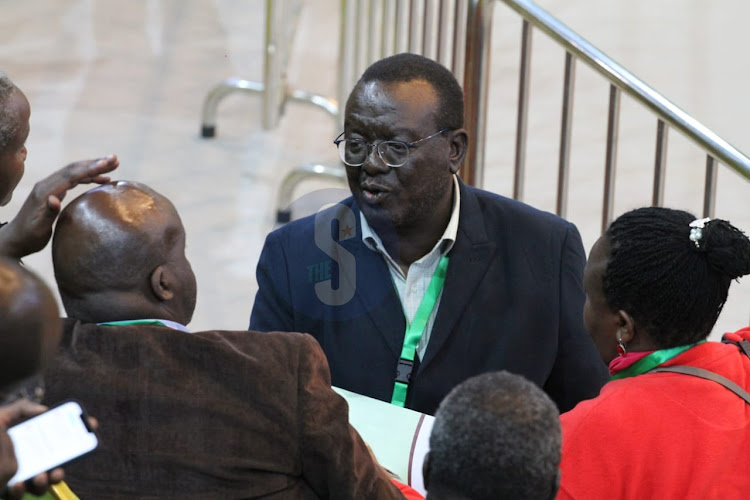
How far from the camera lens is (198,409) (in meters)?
1.89

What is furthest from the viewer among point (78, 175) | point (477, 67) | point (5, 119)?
point (477, 67)

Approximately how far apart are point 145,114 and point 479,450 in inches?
188

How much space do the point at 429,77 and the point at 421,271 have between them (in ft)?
1.48

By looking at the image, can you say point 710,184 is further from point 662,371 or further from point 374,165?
point 662,371

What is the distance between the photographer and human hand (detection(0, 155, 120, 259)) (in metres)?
2.31

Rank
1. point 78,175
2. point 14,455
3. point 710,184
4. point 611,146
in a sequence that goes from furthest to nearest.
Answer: point 611,146, point 710,184, point 78,175, point 14,455

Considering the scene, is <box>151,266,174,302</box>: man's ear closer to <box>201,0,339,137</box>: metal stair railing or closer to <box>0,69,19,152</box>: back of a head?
<box>0,69,19,152</box>: back of a head

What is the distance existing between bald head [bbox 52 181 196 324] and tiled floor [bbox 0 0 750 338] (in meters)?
2.45

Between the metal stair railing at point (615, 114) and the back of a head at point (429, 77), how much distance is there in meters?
0.89

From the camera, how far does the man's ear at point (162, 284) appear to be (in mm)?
2029

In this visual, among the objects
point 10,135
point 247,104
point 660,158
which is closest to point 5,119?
point 10,135

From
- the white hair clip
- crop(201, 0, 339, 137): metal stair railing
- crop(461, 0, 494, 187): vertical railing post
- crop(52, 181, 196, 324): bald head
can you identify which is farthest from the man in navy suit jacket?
crop(201, 0, 339, 137): metal stair railing

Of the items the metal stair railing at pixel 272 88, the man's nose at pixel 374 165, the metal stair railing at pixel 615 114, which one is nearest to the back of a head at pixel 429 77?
the man's nose at pixel 374 165

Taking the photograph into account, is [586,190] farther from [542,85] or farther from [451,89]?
[451,89]
